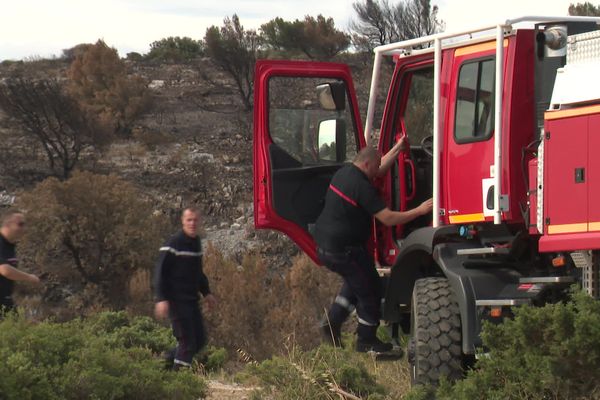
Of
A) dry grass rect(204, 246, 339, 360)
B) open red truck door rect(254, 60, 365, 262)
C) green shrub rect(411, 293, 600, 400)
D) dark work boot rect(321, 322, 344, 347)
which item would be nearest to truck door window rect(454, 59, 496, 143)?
open red truck door rect(254, 60, 365, 262)

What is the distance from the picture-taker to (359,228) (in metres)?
9.95

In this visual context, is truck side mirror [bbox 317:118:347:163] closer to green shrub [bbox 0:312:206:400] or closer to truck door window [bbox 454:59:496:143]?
truck door window [bbox 454:59:496:143]

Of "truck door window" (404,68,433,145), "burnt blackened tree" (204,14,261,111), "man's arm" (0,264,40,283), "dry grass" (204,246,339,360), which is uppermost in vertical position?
"burnt blackened tree" (204,14,261,111)

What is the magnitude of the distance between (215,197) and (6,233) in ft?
96.4

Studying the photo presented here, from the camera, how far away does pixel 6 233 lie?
974 centimetres

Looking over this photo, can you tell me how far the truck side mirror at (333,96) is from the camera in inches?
409

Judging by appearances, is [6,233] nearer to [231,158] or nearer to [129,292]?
[129,292]

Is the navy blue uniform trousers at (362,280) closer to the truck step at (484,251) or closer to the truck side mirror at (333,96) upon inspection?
the truck side mirror at (333,96)

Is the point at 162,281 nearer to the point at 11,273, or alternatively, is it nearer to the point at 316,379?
the point at 11,273

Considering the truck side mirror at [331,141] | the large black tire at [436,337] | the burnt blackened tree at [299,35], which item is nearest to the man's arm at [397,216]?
the large black tire at [436,337]

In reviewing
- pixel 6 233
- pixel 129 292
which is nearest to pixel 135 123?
pixel 129 292

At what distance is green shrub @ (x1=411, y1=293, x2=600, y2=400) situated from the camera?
6848mm

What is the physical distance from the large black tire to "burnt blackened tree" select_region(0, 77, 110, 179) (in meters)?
33.6

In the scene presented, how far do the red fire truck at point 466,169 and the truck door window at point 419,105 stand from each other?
29 mm
